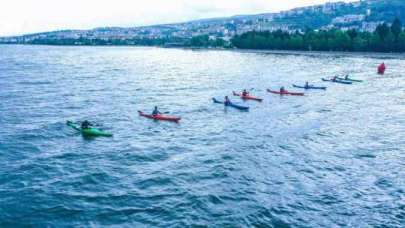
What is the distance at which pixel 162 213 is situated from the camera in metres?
34.3

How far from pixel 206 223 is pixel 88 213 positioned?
9740 millimetres

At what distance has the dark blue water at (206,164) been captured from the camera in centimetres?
3428

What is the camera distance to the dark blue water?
3428 centimetres

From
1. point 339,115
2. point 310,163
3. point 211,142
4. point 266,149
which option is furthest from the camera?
point 339,115

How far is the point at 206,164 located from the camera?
4581 cm

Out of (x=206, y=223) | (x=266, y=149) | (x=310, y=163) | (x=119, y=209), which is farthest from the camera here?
(x=266, y=149)

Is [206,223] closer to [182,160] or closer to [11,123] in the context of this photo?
[182,160]

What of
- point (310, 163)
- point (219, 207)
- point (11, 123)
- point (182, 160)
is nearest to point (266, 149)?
point (310, 163)

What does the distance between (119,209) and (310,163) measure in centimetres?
2213

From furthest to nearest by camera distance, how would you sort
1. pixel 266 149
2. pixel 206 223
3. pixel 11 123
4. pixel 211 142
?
pixel 11 123 < pixel 211 142 < pixel 266 149 < pixel 206 223

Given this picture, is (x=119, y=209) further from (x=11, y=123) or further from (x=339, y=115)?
(x=339, y=115)

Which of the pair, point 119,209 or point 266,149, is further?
point 266,149

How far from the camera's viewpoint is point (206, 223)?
3259cm

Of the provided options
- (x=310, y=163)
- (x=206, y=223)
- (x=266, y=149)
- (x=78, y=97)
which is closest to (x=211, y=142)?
(x=266, y=149)
